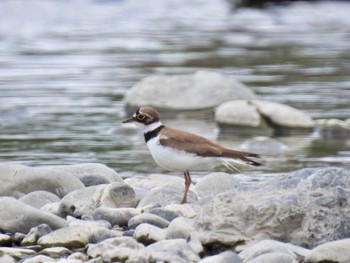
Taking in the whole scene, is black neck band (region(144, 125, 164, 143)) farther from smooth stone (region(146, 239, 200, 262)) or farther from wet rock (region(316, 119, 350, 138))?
wet rock (region(316, 119, 350, 138))

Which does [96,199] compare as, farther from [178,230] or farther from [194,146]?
[178,230]

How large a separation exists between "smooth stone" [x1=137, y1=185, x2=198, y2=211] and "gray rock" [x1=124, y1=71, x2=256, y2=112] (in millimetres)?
5796

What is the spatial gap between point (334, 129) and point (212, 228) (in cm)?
596

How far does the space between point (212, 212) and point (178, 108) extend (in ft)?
24.3

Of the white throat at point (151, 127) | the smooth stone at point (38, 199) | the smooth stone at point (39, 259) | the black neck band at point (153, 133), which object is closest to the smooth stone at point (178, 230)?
the smooth stone at point (39, 259)

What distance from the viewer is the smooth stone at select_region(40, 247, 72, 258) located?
7.38m

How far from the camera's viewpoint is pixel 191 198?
9000 millimetres

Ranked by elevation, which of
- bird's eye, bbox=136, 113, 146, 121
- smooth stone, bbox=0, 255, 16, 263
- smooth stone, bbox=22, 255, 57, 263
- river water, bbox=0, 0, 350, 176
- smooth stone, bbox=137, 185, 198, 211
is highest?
bird's eye, bbox=136, 113, 146, 121

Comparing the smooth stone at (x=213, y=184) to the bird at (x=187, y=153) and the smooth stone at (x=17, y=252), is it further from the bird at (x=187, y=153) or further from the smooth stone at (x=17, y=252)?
the smooth stone at (x=17, y=252)

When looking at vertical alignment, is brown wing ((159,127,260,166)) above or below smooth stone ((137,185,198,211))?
above

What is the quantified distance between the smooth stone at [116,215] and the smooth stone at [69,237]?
0.48 meters

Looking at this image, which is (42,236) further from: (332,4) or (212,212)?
(332,4)

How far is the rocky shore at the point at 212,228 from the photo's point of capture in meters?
6.98

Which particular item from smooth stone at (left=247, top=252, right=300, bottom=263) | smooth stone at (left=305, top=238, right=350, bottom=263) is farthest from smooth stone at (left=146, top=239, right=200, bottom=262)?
smooth stone at (left=305, top=238, right=350, bottom=263)
